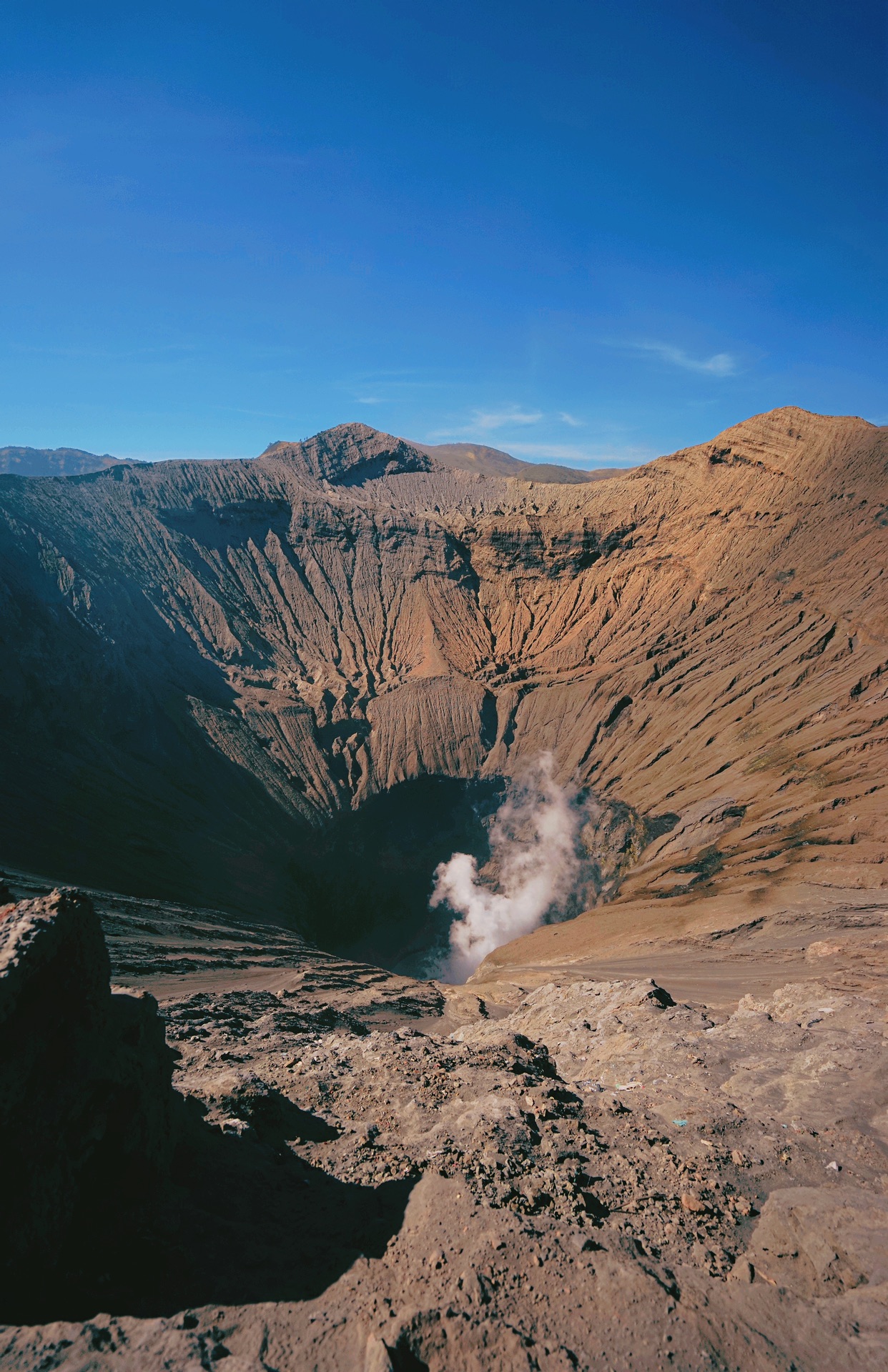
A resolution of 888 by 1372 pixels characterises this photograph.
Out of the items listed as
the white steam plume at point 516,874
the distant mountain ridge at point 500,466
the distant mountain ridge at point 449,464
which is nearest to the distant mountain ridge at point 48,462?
the distant mountain ridge at point 449,464

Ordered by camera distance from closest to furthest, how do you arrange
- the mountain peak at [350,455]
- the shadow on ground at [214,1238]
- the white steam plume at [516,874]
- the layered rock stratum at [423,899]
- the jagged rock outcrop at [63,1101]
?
the jagged rock outcrop at [63,1101] → the shadow on ground at [214,1238] → the layered rock stratum at [423,899] → the white steam plume at [516,874] → the mountain peak at [350,455]

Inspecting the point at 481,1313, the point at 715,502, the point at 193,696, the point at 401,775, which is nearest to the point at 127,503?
the point at 193,696

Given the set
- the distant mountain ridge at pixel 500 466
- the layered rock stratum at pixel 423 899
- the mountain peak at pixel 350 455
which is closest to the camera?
the layered rock stratum at pixel 423 899

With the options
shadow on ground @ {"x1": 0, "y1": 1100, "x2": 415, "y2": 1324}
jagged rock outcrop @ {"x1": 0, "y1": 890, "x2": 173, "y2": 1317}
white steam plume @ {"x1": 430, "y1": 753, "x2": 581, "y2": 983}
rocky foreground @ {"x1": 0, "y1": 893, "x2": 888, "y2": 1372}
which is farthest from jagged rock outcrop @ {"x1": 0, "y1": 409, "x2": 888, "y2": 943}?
jagged rock outcrop @ {"x1": 0, "y1": 890, "x2": 173, "y2": 1317}

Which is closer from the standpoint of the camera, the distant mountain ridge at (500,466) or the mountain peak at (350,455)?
the mountain peak at (350,455)

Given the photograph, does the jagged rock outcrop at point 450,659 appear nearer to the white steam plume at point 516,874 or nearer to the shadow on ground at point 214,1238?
the white steam plume at point 516,874

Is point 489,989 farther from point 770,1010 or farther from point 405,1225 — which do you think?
point 405,1225
